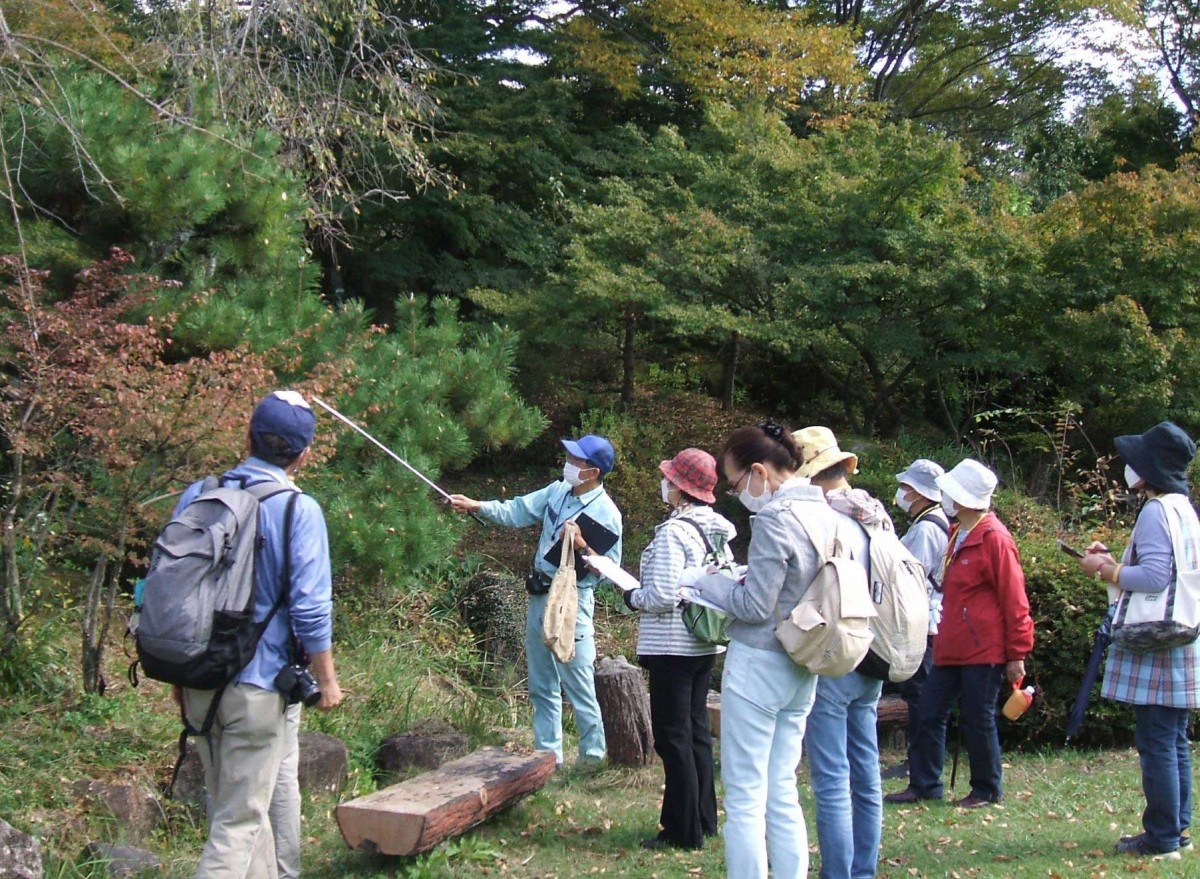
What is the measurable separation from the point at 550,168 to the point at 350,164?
4.36 meters

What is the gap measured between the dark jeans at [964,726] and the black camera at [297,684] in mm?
3515

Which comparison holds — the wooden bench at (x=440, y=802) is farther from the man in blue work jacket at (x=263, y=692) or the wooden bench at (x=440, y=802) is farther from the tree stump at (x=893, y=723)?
the tree stump at (x=893, y=723)

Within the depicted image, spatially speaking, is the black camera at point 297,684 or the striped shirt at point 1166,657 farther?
the striped shirt at point 1166,657

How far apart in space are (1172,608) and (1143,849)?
3.64 feet

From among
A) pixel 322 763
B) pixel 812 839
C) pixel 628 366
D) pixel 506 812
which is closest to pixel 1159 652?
pixel 812 839

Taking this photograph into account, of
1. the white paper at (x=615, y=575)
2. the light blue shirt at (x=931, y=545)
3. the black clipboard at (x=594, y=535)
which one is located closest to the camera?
the white paper at (x=615, y=575)

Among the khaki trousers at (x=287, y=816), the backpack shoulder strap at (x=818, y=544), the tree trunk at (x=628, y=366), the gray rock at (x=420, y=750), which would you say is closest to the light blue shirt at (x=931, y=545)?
the backpack shoulder strap at (x=818, y=544)

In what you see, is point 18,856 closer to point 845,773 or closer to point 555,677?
point 555,677

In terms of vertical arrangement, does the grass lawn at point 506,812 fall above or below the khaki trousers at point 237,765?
below

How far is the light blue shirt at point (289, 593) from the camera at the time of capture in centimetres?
360

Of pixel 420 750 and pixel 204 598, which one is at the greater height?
pixel 204 598

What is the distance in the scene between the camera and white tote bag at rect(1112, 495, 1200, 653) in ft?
15.2

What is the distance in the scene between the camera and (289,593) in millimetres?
3627

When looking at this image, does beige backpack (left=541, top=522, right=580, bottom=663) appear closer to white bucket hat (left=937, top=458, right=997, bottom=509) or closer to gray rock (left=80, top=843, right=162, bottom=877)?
white bucket hat (left=937, top=458, right=997, bottom=509)
